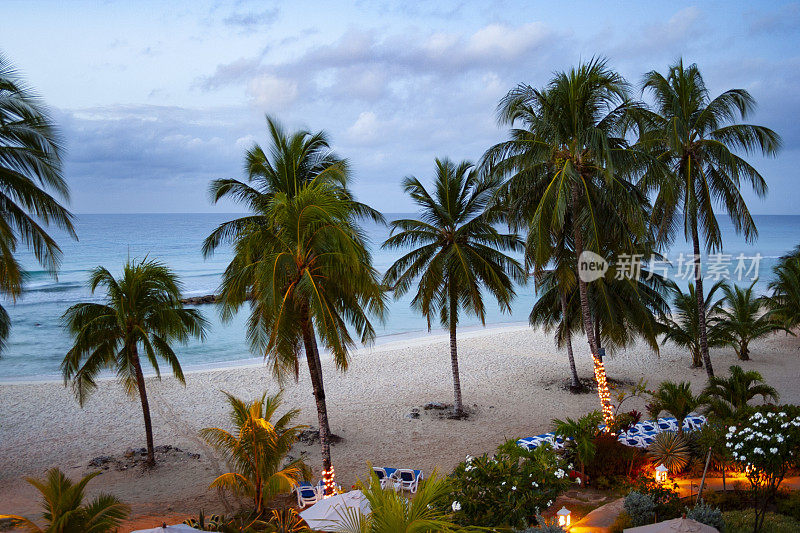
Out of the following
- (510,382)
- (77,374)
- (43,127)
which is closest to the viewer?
(43,127)

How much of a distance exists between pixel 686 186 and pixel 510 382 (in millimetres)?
8865

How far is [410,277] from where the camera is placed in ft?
47.0

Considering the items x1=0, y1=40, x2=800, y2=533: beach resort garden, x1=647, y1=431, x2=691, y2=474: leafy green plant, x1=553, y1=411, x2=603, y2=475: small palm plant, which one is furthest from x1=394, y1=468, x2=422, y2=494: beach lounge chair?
x1=647, y1=431, x2=691, y2=474: leafy green plant

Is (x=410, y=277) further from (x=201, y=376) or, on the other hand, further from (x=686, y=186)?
(x=201, y=376)

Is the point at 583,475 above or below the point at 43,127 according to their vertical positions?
below

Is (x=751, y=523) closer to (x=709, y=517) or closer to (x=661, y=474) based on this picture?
(x=709, y=517)

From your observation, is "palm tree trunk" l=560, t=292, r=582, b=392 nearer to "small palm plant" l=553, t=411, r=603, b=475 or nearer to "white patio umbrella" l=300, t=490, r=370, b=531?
"small palm plant" l=553, t=411, r=603, b=475

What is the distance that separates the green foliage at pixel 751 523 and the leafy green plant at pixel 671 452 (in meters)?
1.61

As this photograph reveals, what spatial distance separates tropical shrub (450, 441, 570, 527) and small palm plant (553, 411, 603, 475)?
2.64 meters

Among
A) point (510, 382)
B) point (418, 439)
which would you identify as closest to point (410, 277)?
point (418, 439)

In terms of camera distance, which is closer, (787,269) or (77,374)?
(77,374)

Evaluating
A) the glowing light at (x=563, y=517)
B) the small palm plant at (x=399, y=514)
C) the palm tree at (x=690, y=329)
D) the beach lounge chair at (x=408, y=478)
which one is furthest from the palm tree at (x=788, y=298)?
the small palm plant at (x=399, y=514)

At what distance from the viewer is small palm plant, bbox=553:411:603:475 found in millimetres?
9984

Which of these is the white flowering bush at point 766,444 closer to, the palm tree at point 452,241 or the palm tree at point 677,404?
the palm tree at point 677,404
